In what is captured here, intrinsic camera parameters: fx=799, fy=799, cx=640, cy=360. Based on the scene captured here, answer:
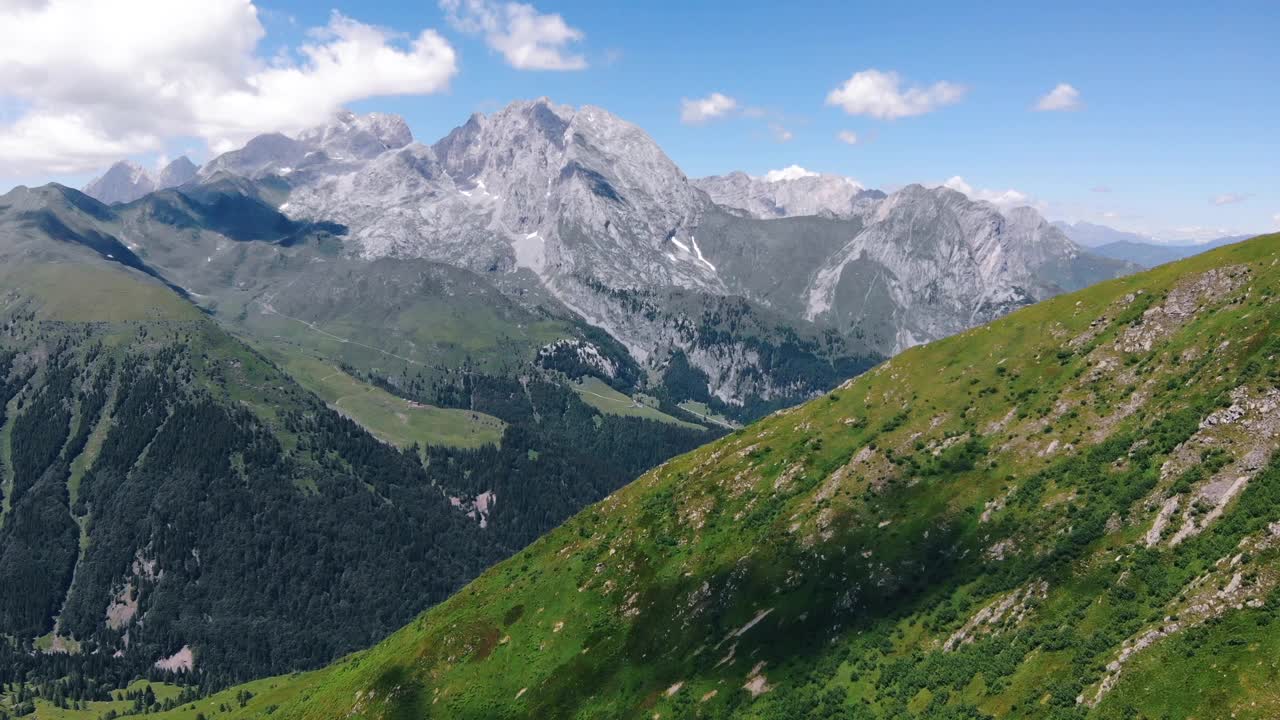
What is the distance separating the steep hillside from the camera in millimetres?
51750

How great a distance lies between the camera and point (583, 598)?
101 m

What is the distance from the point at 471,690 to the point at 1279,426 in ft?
276

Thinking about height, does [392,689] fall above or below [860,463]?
below

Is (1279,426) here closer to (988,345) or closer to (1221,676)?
(1221,676)

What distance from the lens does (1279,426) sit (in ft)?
197

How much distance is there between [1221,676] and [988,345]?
67184 millimetres

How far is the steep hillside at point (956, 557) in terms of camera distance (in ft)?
170

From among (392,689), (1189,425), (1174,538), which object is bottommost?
(392,689)

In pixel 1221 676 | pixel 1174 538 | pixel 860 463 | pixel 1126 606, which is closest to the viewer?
pixel 1221 676

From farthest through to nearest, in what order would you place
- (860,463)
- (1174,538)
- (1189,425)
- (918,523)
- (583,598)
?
(583,598) < (860,463) < (918,523) < (1189,425) < (1174,538)

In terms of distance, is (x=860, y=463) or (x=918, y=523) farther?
(x=860, y=463)

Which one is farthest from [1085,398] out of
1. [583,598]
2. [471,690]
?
[471,690]

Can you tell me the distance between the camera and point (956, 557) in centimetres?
7300

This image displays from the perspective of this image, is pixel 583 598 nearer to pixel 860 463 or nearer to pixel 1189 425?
pixel 860 463
